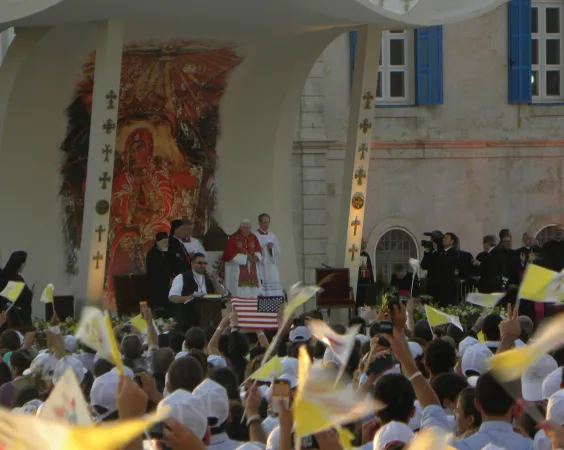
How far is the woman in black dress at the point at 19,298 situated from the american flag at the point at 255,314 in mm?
3040

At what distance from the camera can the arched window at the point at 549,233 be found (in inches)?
1031

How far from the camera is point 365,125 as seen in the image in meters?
19.9

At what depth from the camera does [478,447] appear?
5.70 metres

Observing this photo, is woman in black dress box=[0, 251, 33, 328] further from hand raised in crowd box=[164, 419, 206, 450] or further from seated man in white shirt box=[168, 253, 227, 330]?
hand raised in crowd box=[164, 419, 206, 450]

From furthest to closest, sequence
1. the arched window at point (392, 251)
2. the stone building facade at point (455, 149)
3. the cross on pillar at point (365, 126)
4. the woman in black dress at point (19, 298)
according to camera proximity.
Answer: the stone building facade at point (455, 149) → the arched window at point (392, 251) → the cross on pillar at point (365, 126) → the woman in black dress at point (19, 298)

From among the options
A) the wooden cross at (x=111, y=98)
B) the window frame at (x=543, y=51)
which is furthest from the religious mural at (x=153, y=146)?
the window frame at (x=543, y=51)

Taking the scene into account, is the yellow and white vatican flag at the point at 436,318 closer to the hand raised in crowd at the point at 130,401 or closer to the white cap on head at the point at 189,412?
the white cap on head at the point at 189,412

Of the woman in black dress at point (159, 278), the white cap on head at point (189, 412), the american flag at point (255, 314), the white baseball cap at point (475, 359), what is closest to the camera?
the white cap on head at point (189, 412)

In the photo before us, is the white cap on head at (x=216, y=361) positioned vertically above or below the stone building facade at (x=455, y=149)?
below

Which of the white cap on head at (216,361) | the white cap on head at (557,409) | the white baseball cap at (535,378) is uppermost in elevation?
the white cap on head at (557,409)

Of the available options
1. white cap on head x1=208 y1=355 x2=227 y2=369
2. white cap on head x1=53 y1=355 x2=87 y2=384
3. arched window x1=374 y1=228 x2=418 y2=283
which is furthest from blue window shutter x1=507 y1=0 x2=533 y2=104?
white cap on head x1=53 y1=355 x2=87 y2=384

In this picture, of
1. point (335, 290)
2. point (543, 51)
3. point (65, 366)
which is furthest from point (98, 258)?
point (543, 51)

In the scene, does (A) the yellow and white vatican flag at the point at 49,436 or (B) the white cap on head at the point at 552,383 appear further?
(B) the white cap on head at the point at 552,383

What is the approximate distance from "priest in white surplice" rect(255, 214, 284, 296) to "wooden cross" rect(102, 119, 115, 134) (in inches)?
104
